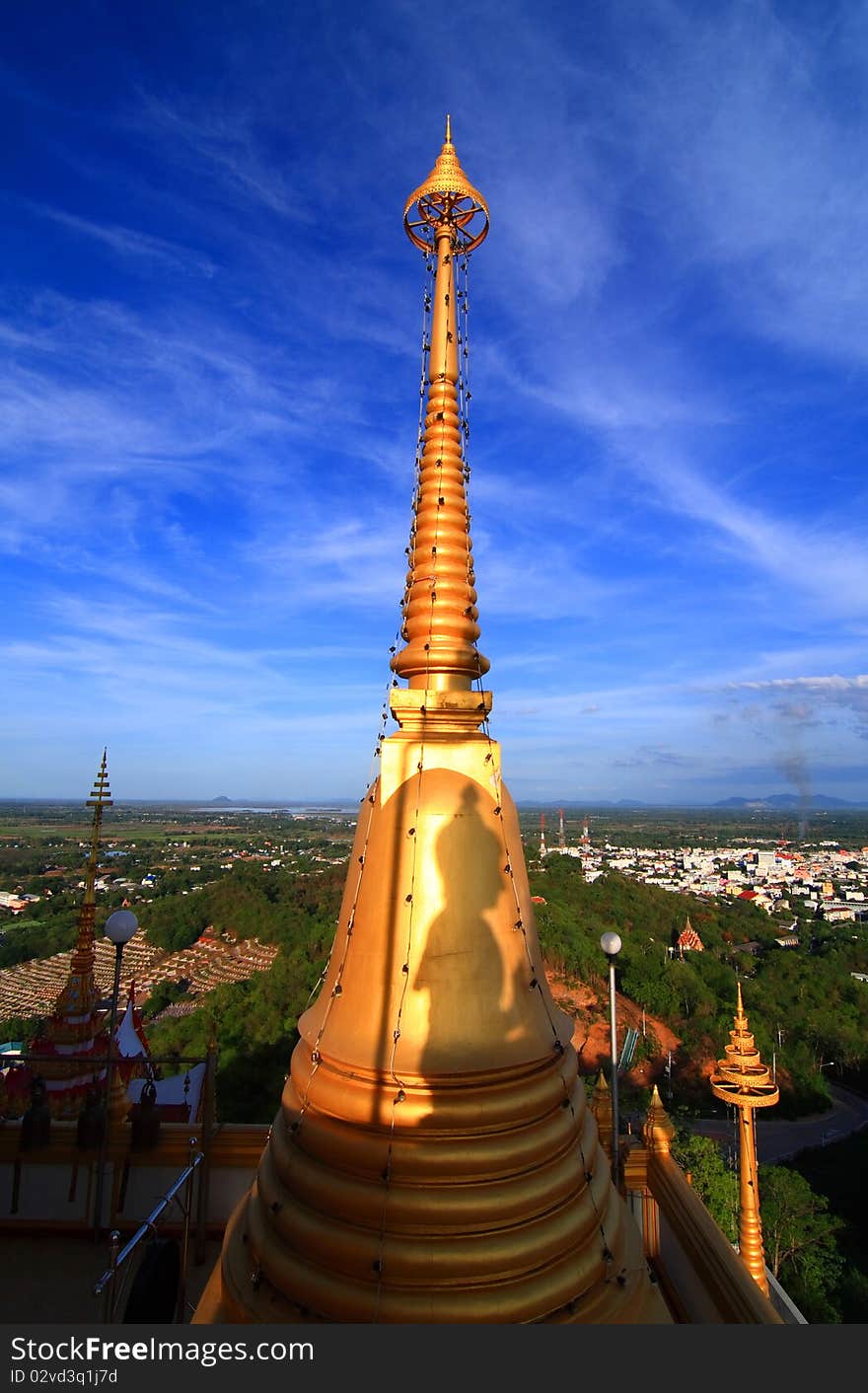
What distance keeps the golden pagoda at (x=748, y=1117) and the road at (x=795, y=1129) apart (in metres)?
A: 22.8

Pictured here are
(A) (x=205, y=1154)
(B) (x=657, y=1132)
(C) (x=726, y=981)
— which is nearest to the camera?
(A) (x=205, y=1154)

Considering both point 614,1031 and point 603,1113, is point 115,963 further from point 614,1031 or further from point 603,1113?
point 603,1113

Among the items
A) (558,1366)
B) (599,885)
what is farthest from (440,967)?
(599,885)

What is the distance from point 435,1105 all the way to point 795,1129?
35.1 m

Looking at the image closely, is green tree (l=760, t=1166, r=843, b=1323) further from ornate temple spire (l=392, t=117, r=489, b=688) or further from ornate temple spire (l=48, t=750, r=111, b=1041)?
ornate temple spire (l=392, t=117, r=489, b=688)

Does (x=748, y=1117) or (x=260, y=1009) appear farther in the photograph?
(x=260, y=1009)

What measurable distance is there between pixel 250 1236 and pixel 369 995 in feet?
5.25

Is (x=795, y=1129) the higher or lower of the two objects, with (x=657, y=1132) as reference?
lower

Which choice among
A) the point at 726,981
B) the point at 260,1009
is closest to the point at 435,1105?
the point at 260,1009

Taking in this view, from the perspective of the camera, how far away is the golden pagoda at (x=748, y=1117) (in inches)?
350

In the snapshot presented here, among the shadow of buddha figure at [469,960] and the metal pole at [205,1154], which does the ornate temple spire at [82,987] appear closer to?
the metal pole at [205,1154]

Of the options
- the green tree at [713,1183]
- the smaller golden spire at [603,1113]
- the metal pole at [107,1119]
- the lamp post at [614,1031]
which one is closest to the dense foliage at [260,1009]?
the metal pole at [107,1119]

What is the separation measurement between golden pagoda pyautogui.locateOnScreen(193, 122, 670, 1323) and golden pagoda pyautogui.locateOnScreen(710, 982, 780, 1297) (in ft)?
18.2

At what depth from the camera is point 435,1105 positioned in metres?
4.31
